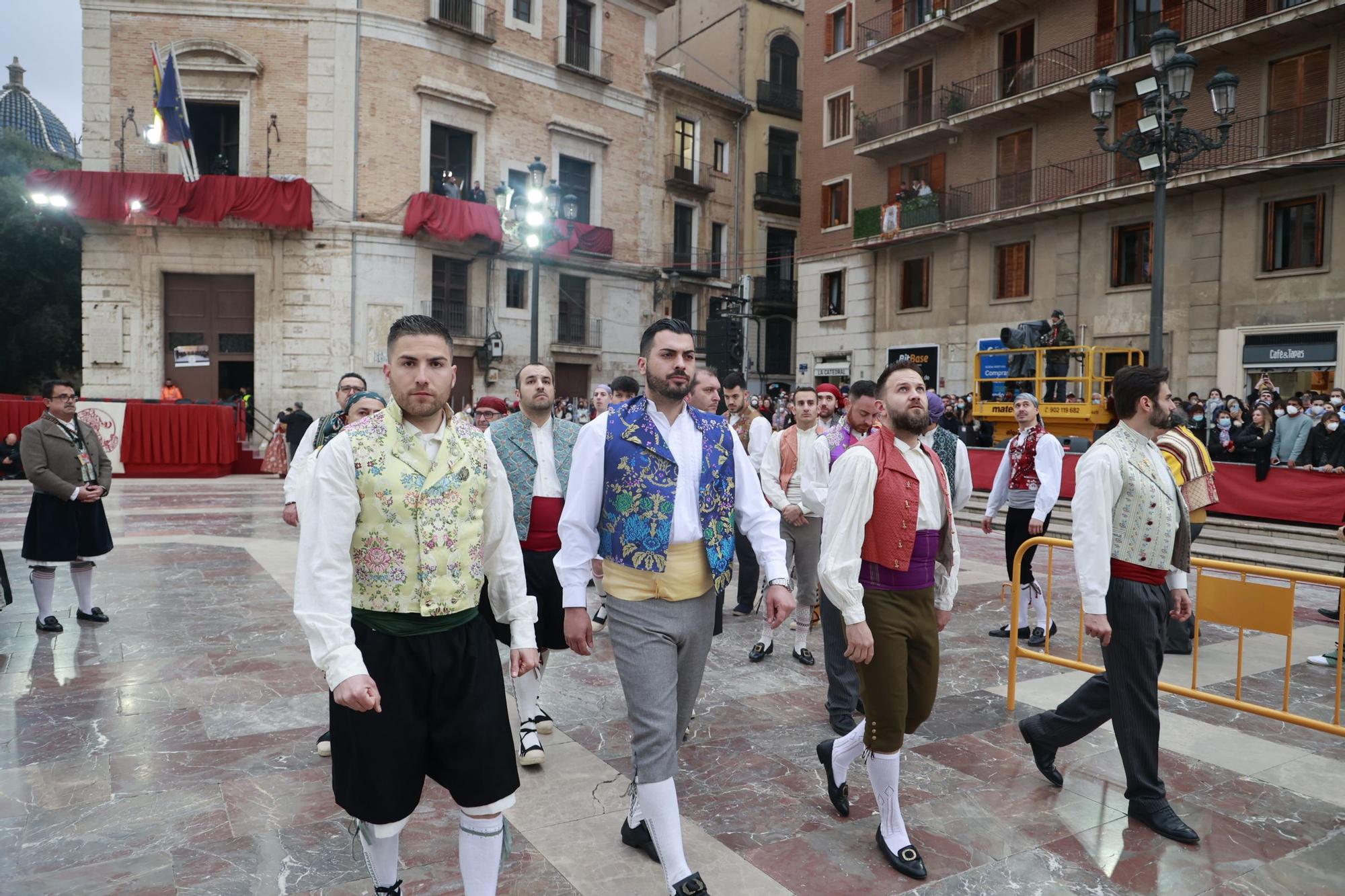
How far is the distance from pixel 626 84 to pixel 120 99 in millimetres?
15617

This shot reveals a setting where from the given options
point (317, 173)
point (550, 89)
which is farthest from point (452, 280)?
point (550, 89)

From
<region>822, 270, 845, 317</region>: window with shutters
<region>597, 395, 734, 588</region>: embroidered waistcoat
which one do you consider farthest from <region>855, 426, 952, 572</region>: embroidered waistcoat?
<region>822, 270, 845, 317</region>: window with shutters

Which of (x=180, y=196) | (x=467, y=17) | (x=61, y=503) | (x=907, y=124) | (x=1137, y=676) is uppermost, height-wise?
(x=467, y=17)

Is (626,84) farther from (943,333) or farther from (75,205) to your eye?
(75,205)

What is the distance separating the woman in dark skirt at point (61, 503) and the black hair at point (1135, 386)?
7354 millimetres

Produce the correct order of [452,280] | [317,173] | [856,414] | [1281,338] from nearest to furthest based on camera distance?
[856,414] → [1281,338] → [317,173] → [452,280]

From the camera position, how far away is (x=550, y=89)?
29.2 m

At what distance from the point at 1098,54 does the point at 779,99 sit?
55.6ft

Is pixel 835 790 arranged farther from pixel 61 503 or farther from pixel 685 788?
pixel 61 503

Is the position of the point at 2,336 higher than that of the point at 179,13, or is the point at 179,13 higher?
the point at 179,13

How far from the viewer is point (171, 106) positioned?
72.1ft

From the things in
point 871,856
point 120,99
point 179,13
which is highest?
point 179,13

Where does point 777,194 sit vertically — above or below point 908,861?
above

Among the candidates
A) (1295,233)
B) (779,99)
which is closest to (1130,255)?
(1295,233)
